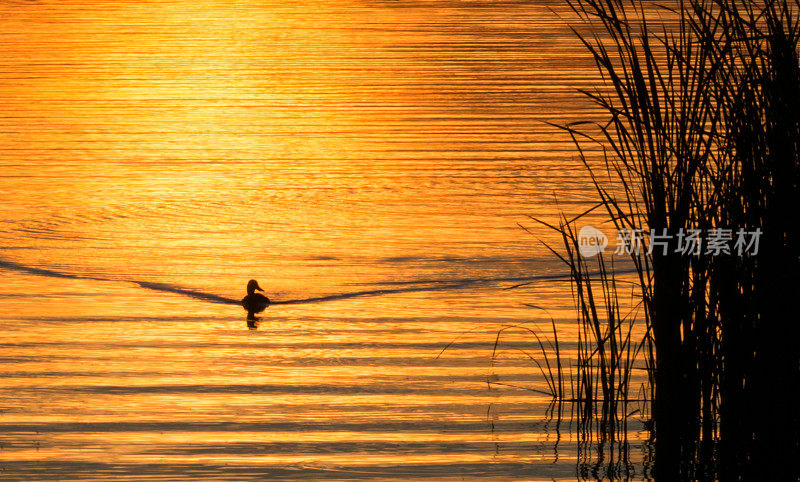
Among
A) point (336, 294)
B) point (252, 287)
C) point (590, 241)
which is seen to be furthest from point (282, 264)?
point (590, 241)

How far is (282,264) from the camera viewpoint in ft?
32.7

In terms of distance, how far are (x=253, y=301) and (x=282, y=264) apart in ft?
4.24

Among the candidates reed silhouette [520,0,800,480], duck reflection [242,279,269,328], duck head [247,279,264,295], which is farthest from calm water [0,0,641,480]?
reed silhouette [520,0,800,480]

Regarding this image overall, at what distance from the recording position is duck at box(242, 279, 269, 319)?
8.67 metres

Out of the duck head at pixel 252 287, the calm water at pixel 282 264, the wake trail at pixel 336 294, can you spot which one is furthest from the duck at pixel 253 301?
the wake trail at pixel 336 294

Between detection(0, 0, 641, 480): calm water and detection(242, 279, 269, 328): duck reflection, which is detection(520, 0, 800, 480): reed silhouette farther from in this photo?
detection(242, 279, 269, 328): duck reflection

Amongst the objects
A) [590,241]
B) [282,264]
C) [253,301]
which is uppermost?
[590,241]

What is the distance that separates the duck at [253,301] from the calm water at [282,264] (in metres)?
0.15

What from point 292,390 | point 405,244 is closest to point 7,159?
point 405,244

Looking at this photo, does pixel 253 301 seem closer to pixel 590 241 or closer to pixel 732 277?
pixel 590 241

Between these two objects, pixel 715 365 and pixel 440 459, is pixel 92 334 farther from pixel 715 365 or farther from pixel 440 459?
pixel 715 365

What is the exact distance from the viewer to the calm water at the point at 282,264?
6.18 meters

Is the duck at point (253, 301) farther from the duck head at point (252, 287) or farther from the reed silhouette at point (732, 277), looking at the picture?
the reed silhouette at point (732, 277)

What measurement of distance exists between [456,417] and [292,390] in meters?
0.94
